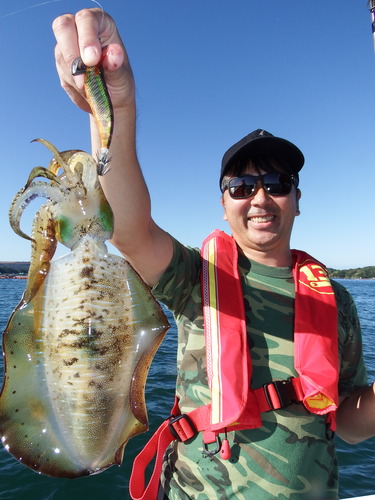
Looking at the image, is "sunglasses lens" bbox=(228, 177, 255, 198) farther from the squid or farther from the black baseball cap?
the squid

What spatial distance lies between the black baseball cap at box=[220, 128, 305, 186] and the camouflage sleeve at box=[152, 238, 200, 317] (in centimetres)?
89

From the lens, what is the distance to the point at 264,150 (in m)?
3.02

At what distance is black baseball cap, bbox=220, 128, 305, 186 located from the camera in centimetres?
291

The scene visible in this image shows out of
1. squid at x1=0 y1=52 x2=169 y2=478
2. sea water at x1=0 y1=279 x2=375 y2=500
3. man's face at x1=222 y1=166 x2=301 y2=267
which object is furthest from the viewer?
sea water at x1=0 y1=279 x2=375 y2=500

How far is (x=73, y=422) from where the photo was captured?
1.43 metres

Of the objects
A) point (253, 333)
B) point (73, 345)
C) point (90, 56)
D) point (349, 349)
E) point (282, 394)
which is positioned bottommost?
point (282, 394)

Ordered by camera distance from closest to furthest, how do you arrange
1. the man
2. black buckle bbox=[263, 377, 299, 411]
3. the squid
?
the squid, the man, black buckle bbox=[263, 377, 299, 411]

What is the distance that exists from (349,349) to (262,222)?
1.31 metres

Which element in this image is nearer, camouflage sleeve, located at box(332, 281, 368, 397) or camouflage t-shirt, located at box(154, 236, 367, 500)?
camouflage t-shirt, located at box(154, 236, 367, 500)

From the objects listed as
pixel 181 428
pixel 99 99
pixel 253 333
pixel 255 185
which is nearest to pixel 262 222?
pixel 255 185

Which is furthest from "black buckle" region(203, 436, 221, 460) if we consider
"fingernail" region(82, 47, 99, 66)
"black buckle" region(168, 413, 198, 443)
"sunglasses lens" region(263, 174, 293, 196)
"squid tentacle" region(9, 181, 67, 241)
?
"fingernail" region(82, 47, 99, 66)

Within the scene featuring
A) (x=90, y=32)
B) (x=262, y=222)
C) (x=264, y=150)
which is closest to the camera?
(x=90, y=32)

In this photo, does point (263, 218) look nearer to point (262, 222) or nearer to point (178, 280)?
point (262, 222)

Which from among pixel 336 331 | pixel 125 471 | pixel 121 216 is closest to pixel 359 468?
pixel 125 471
